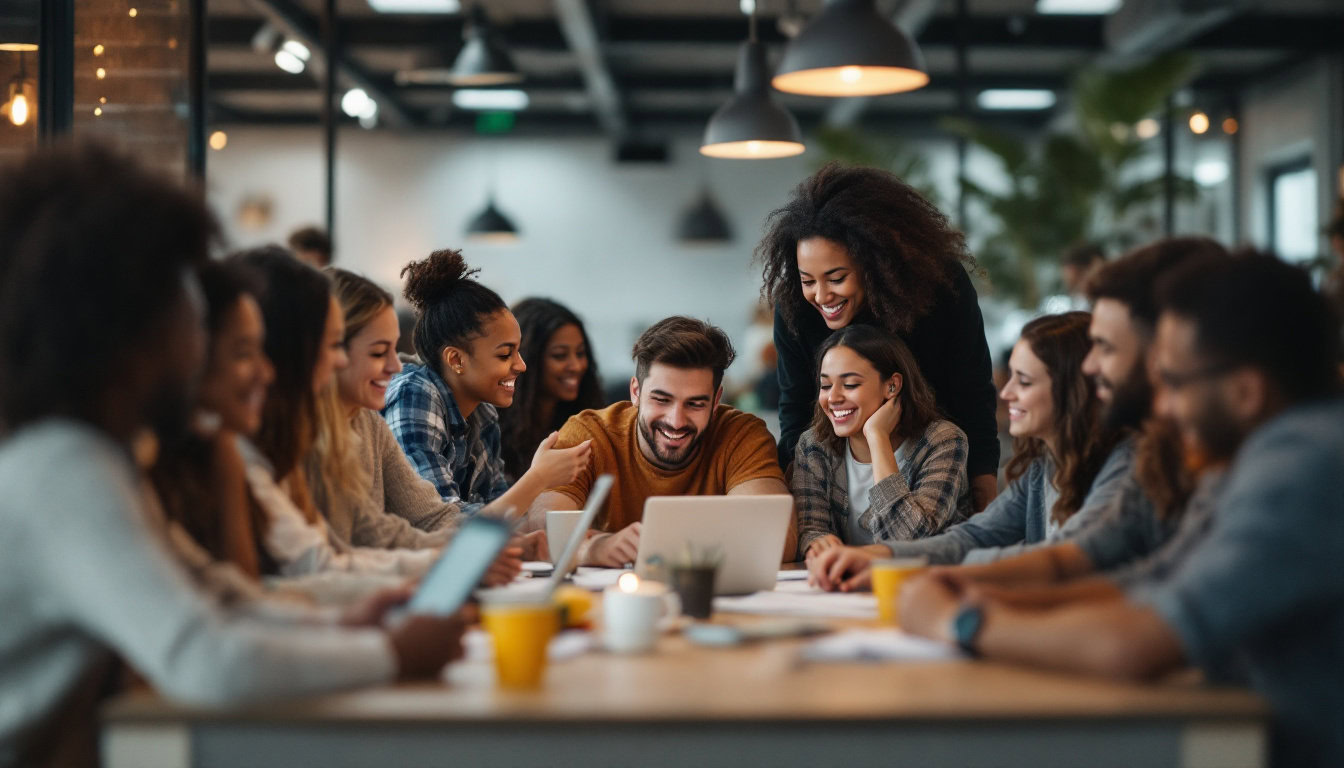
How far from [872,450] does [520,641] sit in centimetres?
147

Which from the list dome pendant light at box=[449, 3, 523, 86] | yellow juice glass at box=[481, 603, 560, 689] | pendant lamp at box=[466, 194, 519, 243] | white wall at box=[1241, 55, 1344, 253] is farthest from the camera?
pendant lamp at box=[466, 194, 519, 243]

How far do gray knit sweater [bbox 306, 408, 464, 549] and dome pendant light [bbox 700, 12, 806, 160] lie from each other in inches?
111

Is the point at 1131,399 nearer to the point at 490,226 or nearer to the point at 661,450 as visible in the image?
the point at 661,450

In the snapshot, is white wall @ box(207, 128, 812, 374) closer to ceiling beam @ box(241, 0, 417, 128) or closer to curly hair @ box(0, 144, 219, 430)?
ceiling beam @ box(241, 0, 417, 128)

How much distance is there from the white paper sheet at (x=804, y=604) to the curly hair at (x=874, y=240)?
0.96m

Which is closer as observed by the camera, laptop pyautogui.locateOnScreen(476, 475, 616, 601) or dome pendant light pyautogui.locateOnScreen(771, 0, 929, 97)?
laptop pyautogui.locateOnScreen(476, 475, 616, 601)

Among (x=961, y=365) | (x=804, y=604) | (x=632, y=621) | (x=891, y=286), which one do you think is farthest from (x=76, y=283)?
(x=961, y=365)

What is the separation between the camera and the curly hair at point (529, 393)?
13.0 feet

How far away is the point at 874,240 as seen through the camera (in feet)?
10.0

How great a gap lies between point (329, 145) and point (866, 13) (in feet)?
11.2

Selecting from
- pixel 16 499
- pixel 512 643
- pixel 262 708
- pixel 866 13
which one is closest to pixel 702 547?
pixel 512 643

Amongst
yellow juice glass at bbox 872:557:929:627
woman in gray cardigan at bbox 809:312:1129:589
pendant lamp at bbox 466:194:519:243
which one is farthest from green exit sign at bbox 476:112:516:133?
yellow juice glass at bbox 872:557:929:627

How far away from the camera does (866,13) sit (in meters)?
3.88

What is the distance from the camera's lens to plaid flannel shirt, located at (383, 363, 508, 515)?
302cm
